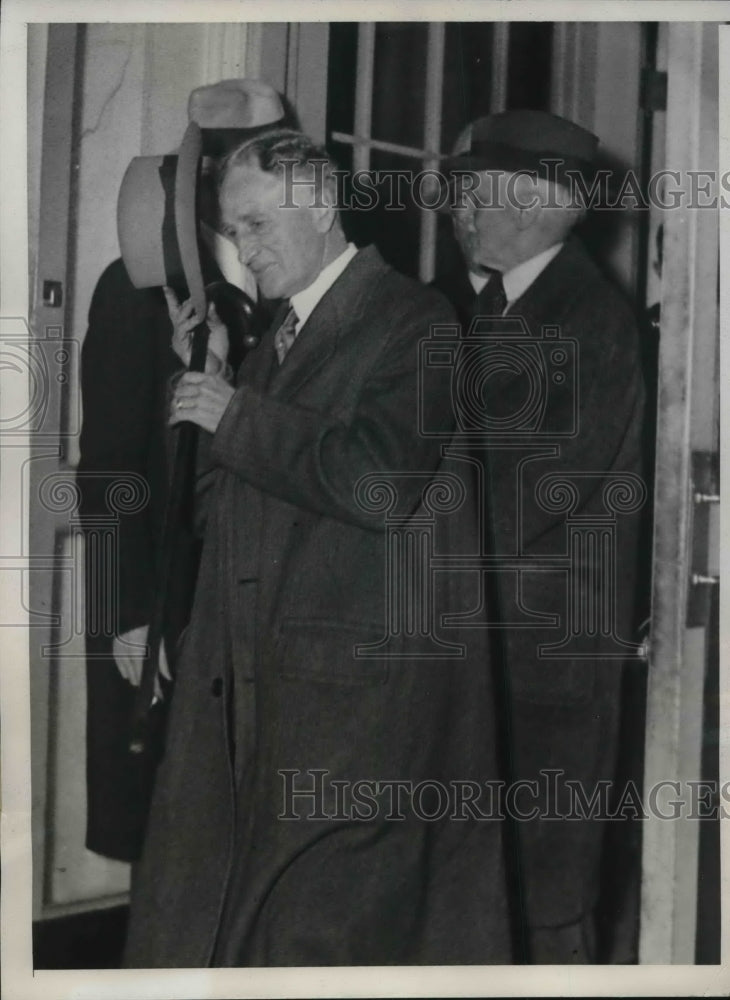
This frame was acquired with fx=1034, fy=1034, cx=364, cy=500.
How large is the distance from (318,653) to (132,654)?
0.30 meters

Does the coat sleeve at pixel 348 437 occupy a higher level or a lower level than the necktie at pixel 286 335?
lower

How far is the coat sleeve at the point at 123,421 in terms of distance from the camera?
165cm

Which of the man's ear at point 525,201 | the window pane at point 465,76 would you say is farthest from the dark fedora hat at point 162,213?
the man's ear at point 525,201

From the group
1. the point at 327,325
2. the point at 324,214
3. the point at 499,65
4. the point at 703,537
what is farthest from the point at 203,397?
the point at 703,537

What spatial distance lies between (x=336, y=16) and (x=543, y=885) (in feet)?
4.78

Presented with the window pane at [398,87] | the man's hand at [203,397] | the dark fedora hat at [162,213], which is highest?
the window pane at [398,87]

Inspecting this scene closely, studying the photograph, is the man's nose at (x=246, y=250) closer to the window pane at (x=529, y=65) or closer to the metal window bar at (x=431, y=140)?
the metal window bar at (x=431, y=140)

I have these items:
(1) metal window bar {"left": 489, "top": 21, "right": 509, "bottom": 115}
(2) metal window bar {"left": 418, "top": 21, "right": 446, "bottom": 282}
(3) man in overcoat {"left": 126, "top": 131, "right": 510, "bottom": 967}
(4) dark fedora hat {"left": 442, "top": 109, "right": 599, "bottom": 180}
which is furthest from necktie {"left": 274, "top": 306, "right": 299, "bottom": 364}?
(1) metal window bar {"left": 489, "top": 21, "right": 509, "bottom": 115}

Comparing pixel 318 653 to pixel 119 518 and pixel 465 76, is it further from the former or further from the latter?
pixel 465 76

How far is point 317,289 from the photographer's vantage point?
A: 5.45 feet

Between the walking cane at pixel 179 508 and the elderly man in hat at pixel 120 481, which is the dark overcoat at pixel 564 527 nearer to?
the walking cane at pixel 179 508

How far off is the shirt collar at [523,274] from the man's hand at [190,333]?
16.7 inches

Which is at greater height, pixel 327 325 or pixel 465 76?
pixel 465 76

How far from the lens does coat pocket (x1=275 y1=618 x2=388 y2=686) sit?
64.2 inches
